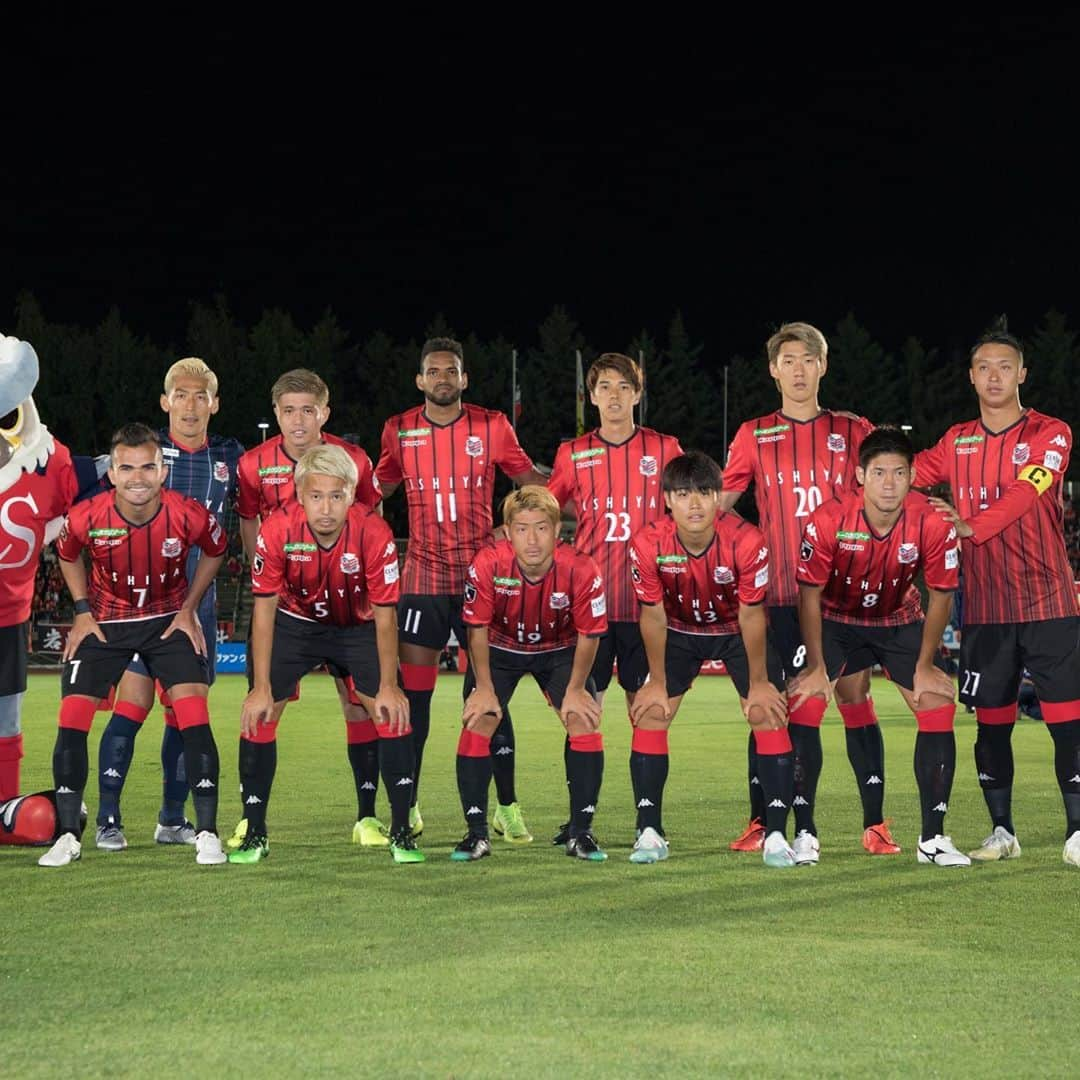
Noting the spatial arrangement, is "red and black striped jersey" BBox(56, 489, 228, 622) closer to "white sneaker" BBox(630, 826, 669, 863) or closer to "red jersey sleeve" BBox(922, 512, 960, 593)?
"white sneaker" BBox(630, 826, 669, 863)

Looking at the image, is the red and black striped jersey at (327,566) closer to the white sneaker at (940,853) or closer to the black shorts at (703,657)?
the black shorts at (703,657)

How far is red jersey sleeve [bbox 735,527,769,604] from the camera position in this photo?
7.05 m

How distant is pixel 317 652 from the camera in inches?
290

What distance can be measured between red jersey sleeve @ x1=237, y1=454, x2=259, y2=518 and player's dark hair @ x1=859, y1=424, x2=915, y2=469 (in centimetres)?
315

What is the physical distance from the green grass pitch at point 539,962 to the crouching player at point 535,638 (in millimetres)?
298

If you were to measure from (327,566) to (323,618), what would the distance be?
280 mm

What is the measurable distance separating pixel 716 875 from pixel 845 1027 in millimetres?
2548

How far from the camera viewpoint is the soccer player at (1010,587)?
7285mm

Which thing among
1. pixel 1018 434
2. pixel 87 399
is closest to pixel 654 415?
pixel 87 399

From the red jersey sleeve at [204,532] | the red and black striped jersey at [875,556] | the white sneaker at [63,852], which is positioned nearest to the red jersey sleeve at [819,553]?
the red and black striped jersey at [875,556]

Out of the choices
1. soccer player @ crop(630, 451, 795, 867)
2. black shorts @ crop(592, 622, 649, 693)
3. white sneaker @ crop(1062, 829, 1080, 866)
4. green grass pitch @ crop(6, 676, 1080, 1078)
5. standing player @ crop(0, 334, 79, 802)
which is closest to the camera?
green grass pitch @ crop(6, 676, 1080, 1078)

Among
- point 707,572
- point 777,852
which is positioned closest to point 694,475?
point 707,572

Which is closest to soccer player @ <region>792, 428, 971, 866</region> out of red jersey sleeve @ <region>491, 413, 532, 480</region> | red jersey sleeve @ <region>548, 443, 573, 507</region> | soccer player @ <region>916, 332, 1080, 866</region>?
soccer player @ <region>916, 332, 1080, 866</region>

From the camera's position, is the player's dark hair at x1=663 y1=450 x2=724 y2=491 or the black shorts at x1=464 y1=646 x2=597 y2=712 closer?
the player's dark hair at x1=663 y1=450 x2=724 y2=491
